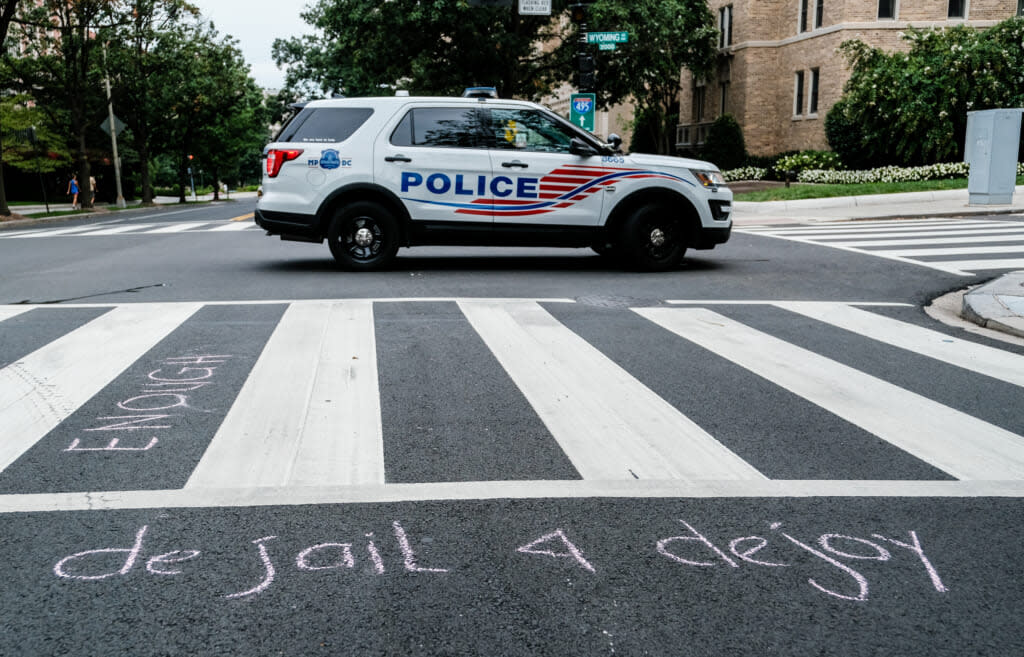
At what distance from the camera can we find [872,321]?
8078 mm

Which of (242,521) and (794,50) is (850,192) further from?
(242,521)

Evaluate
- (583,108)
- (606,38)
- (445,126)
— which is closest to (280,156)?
(445,126)

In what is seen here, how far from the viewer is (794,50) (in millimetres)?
35656

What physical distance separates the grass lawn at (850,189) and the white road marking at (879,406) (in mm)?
17327

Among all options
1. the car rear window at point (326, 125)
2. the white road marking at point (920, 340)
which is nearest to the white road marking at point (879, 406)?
the white road marking at point (920, 340)

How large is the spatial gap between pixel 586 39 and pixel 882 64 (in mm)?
13782

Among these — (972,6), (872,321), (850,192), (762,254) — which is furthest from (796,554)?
(972,6)

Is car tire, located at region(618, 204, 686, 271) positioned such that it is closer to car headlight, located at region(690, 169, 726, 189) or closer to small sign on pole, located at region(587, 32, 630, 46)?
car headlight, located at region(690, 169, 726, 189)

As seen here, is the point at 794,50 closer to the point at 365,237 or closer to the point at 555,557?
the point at 365,237

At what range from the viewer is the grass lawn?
23266mm

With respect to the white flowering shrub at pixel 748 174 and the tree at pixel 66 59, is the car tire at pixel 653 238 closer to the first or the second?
the white flowering shrub at pixel 748 174

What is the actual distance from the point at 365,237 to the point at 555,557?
810 centimetres

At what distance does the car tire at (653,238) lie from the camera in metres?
11.0

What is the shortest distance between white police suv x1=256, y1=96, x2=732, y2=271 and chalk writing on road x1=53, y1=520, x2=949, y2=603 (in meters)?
7.68
